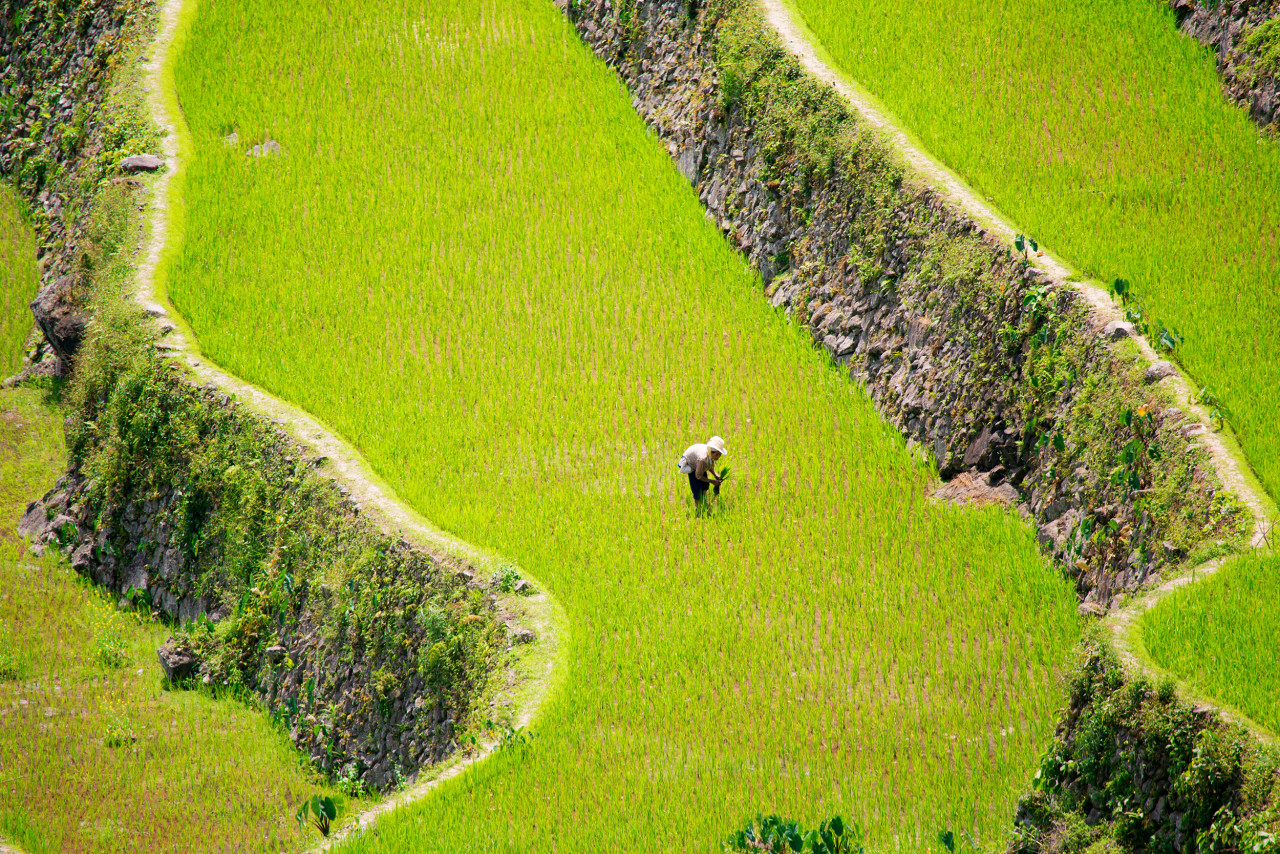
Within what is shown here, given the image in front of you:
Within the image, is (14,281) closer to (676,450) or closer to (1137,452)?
(676,450)

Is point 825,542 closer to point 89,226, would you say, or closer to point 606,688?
point 606,688

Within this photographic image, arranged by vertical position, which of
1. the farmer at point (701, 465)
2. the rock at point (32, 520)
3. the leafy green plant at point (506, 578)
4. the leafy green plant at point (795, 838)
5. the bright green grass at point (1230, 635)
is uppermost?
the bright green grass at point (1230, 635)

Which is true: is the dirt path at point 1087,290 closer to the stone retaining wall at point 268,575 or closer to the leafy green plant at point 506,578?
the stone retaining wall at point 268,575

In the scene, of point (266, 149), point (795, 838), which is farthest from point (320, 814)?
point (266, 149)

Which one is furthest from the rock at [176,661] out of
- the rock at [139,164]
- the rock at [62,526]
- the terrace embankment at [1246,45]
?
the terrace embankment at [1246,45]

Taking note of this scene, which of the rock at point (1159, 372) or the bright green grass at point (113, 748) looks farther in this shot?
the bright green grass at point (113, 748)

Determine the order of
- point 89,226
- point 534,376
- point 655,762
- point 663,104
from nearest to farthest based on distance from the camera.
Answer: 1. point 655,762
2. point 534,376
3. point 89,226
4. point 663,104

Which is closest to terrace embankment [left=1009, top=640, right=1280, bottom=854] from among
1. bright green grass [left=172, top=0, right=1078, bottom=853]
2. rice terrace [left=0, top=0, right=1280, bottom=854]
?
rice terrace [left=0, top=0, right=1280, bottom=854]

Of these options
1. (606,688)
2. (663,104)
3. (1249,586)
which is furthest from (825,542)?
(663,104)
